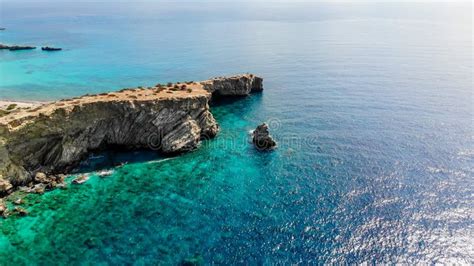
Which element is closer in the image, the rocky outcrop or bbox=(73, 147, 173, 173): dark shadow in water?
bbox=(73, 147, 173, 173): dark shadow in water

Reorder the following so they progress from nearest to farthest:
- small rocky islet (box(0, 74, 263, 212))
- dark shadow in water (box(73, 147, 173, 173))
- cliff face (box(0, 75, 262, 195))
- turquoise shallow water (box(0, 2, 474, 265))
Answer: turquoise shallow water (box(0, 2, 474, 265)) → small rocky islet (box(0, 74, 263, 212)) → cliff face (box(0, 75, 262, 195)) → dark shadow in water (box(73, 147, 173, 173))

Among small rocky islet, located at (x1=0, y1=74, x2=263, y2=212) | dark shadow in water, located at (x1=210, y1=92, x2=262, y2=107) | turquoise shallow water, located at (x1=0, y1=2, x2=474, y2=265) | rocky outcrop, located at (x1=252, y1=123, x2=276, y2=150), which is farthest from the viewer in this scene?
dark shadow in water, located at (x1=210, y1=92, x2=262, y2=107)

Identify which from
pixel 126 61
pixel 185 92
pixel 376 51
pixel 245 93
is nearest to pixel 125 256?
pixel 185 92

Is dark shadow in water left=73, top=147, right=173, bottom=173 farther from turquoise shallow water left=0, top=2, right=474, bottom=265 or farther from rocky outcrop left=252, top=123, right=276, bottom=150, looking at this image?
rocky outcrop left=252, top=123, right=276, bottom=150

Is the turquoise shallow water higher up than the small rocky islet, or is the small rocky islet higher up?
the small rocky islet

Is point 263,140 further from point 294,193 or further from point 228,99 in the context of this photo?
point 228,99

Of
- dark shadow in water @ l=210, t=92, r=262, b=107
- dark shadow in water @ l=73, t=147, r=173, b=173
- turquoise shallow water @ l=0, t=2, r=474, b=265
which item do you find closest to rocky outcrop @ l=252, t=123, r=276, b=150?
turquoise shallow water @ l=0, t=2, r=474, b=265

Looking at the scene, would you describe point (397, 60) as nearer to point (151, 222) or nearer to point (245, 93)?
point (245, 93)
